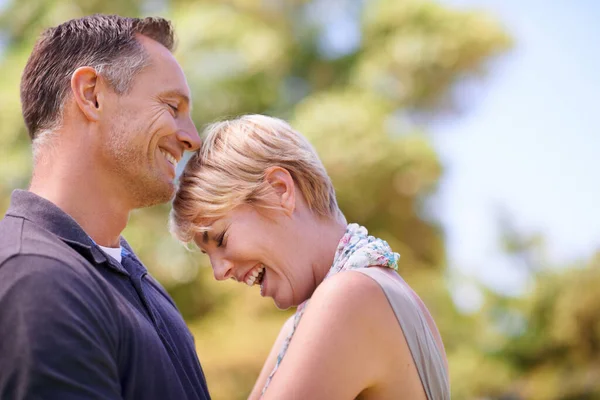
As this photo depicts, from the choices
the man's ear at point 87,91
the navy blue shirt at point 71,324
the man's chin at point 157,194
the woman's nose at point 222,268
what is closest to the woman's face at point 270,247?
the woman's nose at point 222,268

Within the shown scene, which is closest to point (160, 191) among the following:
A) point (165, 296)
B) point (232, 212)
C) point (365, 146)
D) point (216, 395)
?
point (232, 212)

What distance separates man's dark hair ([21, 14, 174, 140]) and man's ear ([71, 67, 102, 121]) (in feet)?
0.07

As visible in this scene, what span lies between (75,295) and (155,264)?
21.6ft

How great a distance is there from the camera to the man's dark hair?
5.98ft

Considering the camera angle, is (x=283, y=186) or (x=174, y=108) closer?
(x=283, y=186)

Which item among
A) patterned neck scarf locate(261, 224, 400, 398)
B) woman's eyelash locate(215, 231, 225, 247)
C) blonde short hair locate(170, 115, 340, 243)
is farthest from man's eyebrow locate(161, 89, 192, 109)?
patterned neck scarf locate(261, 224, 400, 398)

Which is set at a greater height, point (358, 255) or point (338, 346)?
point (358, 255)

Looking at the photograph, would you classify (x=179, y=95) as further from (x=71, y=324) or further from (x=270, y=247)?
(x=71, y=324)

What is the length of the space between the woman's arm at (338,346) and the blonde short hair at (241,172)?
345mm

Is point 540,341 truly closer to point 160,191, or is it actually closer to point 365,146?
point 365,146

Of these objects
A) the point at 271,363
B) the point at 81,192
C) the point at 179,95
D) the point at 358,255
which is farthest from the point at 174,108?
the point at 271,363

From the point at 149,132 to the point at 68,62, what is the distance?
0.25 m

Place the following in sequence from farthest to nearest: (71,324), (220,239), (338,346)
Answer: (220,239)
(338,346)
(71,324)

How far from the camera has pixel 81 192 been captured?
179 cm
